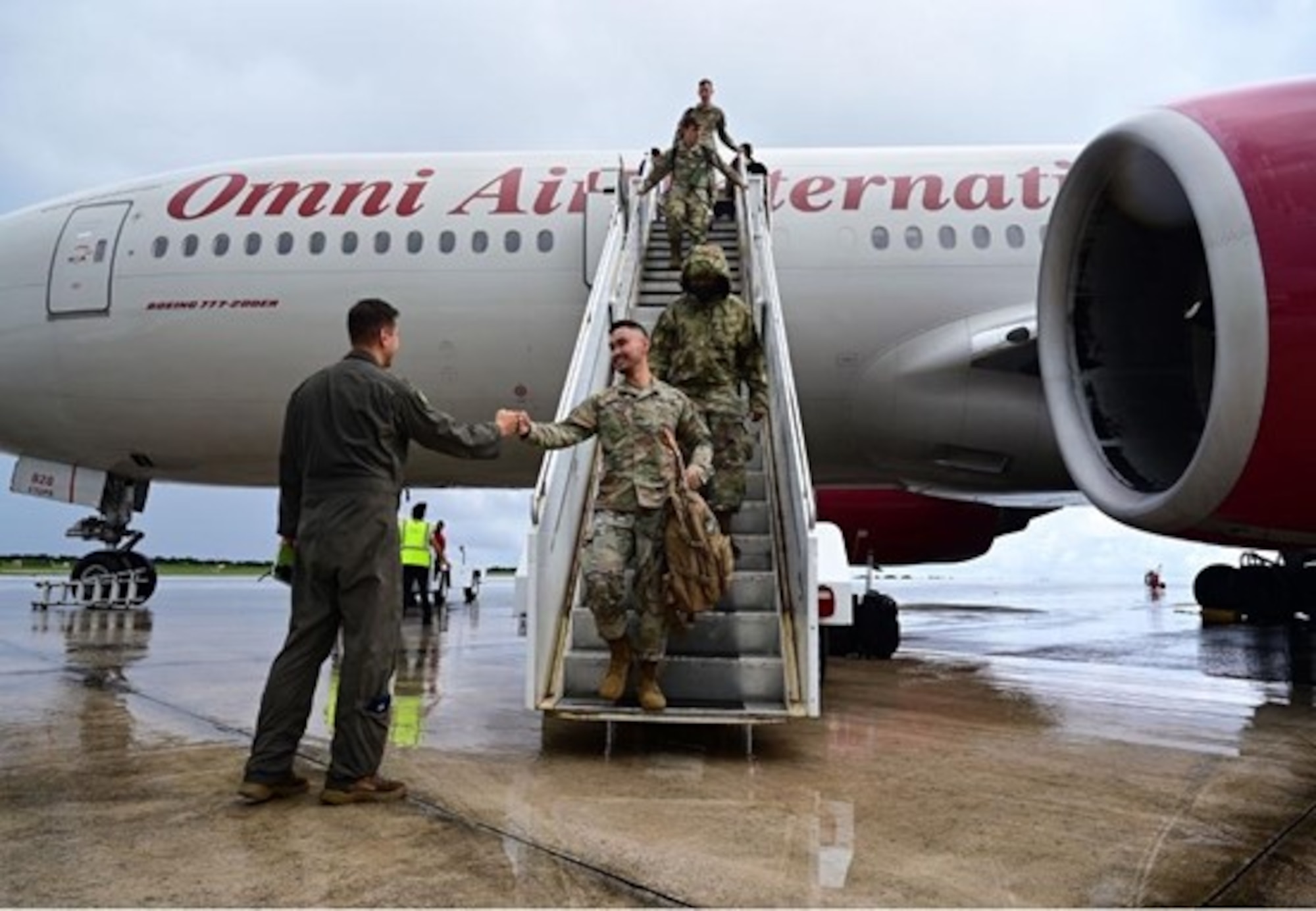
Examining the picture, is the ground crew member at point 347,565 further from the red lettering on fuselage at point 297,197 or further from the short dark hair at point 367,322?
the red lettering on fuselage at point 297,197

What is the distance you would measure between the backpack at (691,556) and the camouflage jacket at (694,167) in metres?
4.56

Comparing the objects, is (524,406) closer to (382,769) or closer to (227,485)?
(227,485)

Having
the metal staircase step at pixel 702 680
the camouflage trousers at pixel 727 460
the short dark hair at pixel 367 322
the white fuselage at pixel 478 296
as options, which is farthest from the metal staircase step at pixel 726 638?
the white fuselage at pixel 478 296

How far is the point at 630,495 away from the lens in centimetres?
415

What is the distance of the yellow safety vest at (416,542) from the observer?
12.3 m

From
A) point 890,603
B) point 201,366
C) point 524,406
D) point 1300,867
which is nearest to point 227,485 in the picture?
point 201,366

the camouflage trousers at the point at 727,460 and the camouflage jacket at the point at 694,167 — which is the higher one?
the camouflage jacket at the point at 694,167

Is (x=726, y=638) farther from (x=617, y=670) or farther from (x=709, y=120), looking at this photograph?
(x=709, y=120)

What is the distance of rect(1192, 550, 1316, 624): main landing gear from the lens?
13.6m

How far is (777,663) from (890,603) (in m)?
4.67

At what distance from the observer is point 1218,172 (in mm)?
4445

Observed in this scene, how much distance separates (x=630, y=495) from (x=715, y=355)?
1.45 metres

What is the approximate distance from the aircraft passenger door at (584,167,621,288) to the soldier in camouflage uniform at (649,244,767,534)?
3315 mm

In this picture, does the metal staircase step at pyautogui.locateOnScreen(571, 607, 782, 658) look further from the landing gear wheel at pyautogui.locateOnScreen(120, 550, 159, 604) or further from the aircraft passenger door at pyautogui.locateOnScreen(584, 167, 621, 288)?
the landing gear wheel at pyautogui.locateOnScreen(120, 550, 159, 604)
